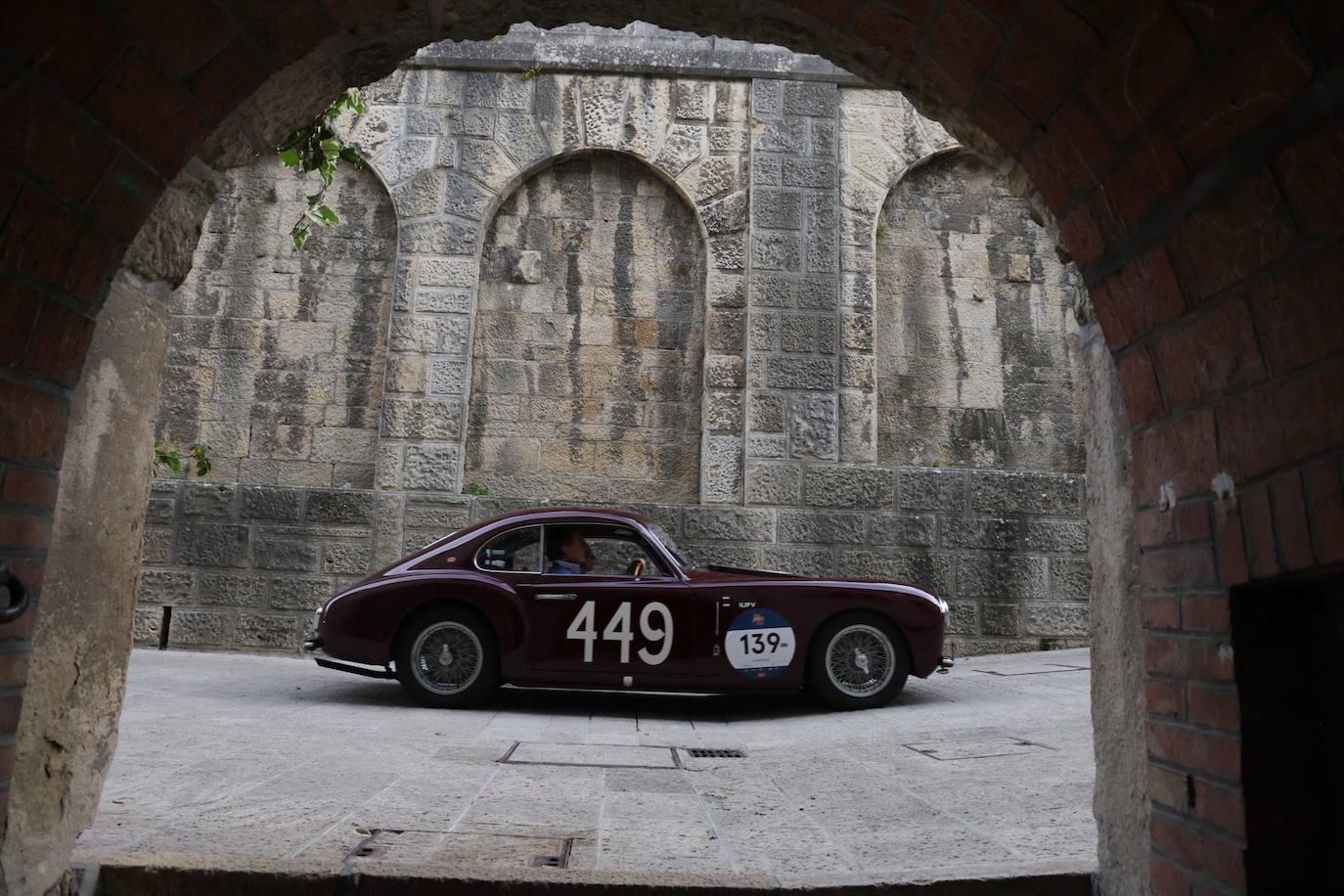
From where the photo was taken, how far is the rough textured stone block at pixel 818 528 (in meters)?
8.94

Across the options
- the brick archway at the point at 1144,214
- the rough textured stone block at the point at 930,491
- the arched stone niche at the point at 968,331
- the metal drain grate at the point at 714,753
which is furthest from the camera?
the arched stone niche at the point at 968,331

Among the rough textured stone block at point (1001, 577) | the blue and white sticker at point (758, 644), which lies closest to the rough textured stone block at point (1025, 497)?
the rough textured stone block at point (1001, 577)

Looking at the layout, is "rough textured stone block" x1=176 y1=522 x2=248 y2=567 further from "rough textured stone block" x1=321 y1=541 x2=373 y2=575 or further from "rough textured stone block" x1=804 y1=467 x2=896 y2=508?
"rough textured stone block" x1=804 y1=467 x2=896 y2=508

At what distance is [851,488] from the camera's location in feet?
29.5

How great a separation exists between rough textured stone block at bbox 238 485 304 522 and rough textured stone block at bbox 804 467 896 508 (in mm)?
4829

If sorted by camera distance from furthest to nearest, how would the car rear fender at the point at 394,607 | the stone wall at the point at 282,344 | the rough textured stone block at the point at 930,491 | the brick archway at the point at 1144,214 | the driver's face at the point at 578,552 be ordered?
the stone wall at the point at 282,344 → the rough textured stone block at the point at 930,491 → the driver's face at the point at 578,552 → the car rear fender at the point at 394,607 → the brick archway at the point at 1144,214

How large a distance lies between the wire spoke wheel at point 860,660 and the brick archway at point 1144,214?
174 inches

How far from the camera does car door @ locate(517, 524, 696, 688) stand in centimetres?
622

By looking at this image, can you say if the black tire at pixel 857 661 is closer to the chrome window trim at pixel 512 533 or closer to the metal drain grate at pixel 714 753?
the metal drain grate at pixel 714 753

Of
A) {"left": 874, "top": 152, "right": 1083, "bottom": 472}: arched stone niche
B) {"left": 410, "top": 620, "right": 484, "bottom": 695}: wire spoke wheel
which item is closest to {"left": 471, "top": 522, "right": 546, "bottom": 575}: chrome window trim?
{"left": 410, "top": 620, "right": 484, "bottom": 695}: wire spoke wheel

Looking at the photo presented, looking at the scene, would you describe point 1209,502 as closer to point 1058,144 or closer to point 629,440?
point 1058,144

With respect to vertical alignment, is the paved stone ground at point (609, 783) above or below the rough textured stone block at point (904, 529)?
below

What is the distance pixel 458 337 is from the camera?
9.23 m

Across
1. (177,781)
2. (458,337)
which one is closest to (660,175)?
(458,337)
